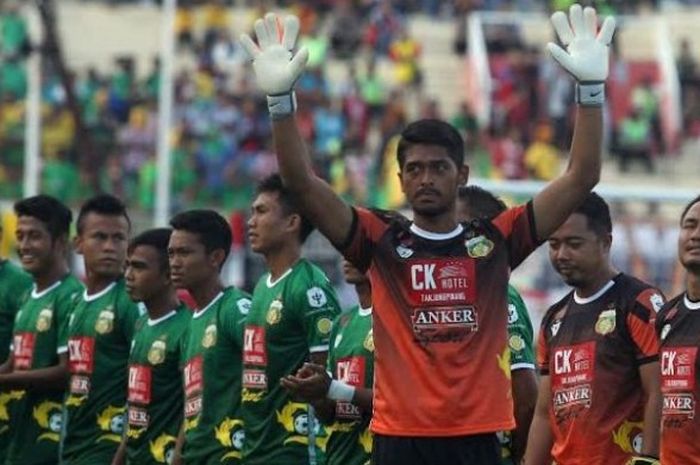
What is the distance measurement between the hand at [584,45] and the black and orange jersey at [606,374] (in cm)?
187

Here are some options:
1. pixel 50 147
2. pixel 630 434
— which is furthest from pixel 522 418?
pixel 50 147

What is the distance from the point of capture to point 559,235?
1104cm

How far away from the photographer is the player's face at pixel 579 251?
432 inches

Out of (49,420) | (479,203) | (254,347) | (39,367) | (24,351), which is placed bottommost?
(49,420)

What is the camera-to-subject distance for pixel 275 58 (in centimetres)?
915

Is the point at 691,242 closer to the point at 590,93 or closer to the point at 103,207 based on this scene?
the point at 590,93

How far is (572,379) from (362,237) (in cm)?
189

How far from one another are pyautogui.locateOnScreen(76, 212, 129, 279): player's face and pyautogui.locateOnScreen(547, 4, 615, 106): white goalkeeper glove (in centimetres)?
537

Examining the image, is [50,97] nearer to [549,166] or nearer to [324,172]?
[324,172]

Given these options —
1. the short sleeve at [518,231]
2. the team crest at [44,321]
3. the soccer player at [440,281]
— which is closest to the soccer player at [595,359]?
the short sleeve at [518,231]

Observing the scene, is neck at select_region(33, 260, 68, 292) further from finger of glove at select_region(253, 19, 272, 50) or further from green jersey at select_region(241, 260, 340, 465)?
finger of glove at select_region(253, 19, 272, 50)

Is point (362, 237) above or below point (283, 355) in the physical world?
above

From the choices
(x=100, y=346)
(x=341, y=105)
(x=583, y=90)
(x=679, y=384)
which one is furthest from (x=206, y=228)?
(x=341, y=105)

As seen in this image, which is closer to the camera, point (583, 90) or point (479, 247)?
point (583, 90)
